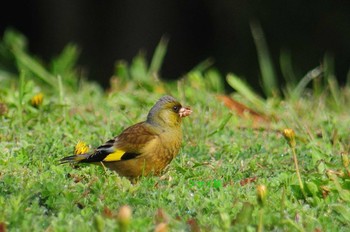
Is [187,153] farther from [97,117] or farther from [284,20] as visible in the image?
[284,20]

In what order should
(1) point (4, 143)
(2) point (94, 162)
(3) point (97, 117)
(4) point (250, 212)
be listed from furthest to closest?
(3) point (97, 117)
(1) point (4, 143)
(2) point (94, 162)
(4) point (250, 212)

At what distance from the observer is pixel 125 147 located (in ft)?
18.7

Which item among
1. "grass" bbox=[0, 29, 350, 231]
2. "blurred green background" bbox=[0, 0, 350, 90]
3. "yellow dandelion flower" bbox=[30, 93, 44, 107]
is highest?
"blurred green background" bbox=[0, 0, 350, 90]

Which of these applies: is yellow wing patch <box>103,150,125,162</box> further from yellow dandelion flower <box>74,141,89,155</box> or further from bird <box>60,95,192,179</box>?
yellow dandelion flower <box>74,141,89,155</box>

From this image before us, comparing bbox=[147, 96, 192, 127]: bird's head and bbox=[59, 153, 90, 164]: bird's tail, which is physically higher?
bbox=[147, 96, 192, 127]: bird's head

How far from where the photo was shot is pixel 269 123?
746 cm

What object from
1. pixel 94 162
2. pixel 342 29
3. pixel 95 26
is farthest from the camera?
pixel 95 26

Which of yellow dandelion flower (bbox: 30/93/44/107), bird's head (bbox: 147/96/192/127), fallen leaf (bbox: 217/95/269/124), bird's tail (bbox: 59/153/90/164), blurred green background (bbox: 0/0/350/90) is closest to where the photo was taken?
bird's tail (bbox: 59/153/90/164)

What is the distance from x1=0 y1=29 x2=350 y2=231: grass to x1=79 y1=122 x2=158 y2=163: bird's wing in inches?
5.7

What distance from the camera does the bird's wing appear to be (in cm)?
557

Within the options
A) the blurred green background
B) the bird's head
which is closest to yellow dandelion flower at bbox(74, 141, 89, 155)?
the bird's head

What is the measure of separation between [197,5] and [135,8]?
1116 mm

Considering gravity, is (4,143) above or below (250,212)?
above

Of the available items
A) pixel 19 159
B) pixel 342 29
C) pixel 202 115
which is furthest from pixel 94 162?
pixel 342 29
